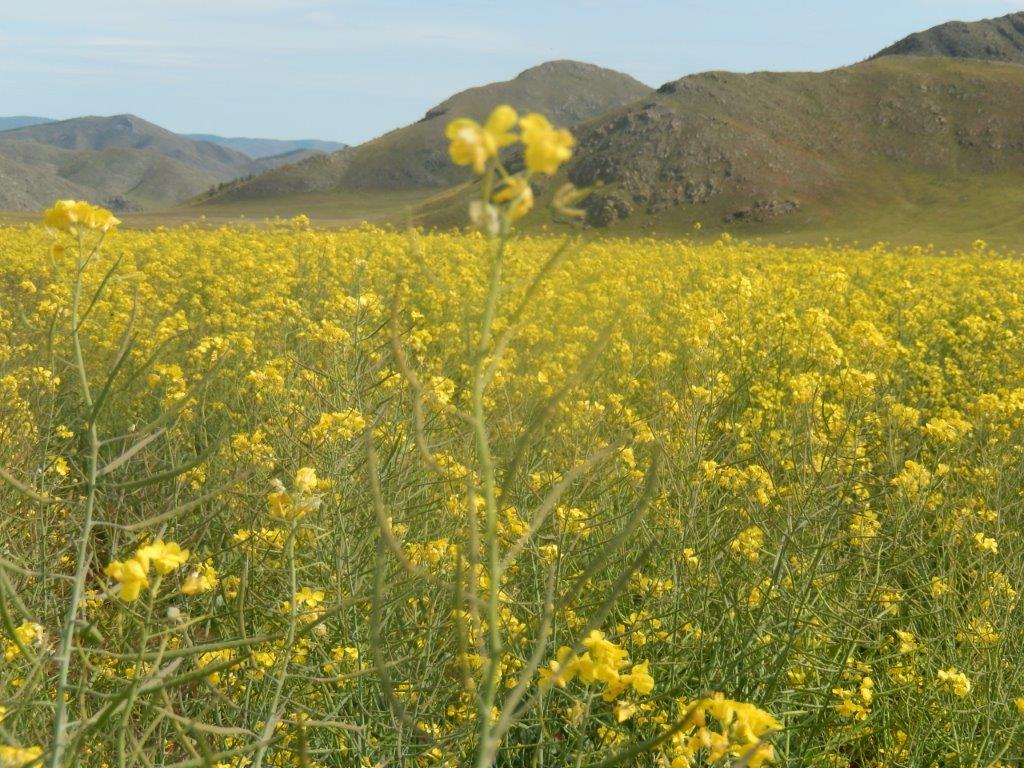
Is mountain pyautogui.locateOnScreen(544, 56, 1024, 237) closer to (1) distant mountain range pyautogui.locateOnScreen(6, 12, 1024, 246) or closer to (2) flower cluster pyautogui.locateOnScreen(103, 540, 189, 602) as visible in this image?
(1) distant mountain range pyautogui.locateOnScreen(6, 12, 1024, 246)

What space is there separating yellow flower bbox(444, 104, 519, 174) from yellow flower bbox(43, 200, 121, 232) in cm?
89

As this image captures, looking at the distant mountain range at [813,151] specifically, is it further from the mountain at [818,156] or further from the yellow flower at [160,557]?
the yellow flower at [160,557]

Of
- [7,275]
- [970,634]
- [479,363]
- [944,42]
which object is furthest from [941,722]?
[944,42]

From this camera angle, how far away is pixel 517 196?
766mm

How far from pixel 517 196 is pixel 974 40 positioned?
92.0 metres

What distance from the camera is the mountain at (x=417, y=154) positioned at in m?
93.1

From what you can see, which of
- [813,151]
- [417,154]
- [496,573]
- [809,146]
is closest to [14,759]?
[496,573]

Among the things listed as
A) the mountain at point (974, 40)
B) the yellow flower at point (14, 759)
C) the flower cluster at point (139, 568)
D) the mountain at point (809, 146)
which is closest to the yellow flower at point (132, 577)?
the flower cluster at point (139, 568)

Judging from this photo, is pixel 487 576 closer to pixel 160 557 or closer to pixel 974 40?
pixel 160 557

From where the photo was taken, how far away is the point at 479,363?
82 centimetres

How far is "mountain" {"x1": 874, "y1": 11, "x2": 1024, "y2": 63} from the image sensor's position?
76688 mm

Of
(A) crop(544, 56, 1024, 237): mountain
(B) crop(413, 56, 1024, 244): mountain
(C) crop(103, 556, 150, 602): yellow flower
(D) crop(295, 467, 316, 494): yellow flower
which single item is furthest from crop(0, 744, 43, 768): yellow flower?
(A) crop(544, 56, 1024, 237): mountain

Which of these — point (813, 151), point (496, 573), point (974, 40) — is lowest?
point (496, 573)

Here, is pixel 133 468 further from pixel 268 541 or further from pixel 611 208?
pixel 611 208
